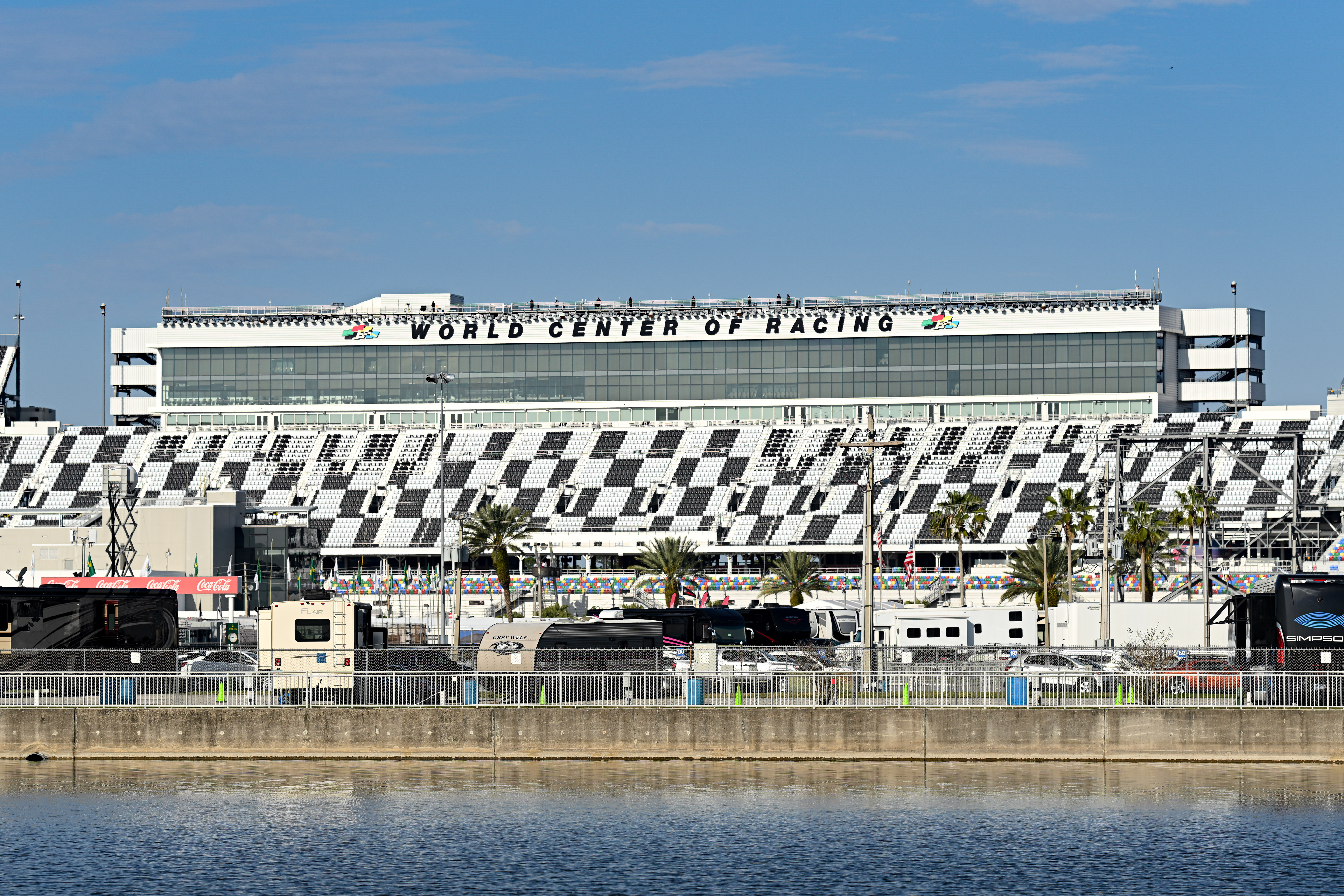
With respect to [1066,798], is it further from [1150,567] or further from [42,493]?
[42,493]

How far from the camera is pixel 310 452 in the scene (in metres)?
136

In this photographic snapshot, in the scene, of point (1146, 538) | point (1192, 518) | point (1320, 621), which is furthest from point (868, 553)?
point (1192, 518)

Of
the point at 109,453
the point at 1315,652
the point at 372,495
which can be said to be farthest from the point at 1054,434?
the point at 1315,652

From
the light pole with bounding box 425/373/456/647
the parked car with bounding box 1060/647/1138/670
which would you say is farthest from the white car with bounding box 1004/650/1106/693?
the light pole with bounding box 425/373/456/647

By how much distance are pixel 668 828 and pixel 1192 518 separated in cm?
5768

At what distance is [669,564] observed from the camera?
106 meters

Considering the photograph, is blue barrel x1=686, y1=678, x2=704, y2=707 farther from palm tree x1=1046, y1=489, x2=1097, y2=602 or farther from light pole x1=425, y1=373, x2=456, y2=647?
palm tree x1=1046, y1=489, x2=1097, y2=602

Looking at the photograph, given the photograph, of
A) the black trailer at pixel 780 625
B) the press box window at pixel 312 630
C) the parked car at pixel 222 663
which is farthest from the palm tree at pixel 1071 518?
the parked car at pixel 222 663

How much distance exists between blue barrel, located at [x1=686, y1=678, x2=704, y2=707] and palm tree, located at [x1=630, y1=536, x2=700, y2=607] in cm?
5519

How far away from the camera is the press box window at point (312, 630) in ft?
165

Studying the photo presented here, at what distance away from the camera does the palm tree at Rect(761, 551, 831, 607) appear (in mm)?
103625

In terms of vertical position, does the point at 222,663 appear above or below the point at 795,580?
below

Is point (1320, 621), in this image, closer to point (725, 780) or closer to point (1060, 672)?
point (1060, 672)

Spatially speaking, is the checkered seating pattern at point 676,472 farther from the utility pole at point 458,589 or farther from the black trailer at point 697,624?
the black trailer at point 697,624
